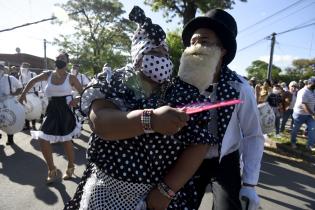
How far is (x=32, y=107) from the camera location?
9.53 m

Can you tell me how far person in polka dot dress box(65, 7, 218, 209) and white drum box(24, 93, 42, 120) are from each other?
8.30m

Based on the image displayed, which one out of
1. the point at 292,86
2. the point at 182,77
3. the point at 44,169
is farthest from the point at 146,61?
the point at 292,86

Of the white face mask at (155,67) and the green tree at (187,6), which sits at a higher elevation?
the green tree at (187,6)

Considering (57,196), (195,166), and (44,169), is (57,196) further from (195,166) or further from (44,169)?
(195,166)

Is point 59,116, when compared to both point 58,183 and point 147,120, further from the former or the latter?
point 147,120

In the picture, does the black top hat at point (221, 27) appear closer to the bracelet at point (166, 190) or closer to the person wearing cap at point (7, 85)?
the bracelet at point (166, 190)

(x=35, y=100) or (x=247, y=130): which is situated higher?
(x=247, y=130)

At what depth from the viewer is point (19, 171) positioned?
Answer: 581 cm

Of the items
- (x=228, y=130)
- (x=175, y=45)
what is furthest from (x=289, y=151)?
(x=228, y=130)

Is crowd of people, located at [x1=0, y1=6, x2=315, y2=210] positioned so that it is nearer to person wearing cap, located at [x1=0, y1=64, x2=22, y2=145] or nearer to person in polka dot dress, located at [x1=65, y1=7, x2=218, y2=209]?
person in polka dot dress, located at [x1=65, y1=7, x2=218, y2=209]

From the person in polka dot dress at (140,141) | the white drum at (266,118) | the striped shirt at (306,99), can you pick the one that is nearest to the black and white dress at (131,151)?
the person in polka dot dress at (140,141)

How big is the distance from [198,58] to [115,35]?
36.3m

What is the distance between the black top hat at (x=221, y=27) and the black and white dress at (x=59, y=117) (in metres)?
3.39

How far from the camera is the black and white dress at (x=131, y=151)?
1.60 meters
